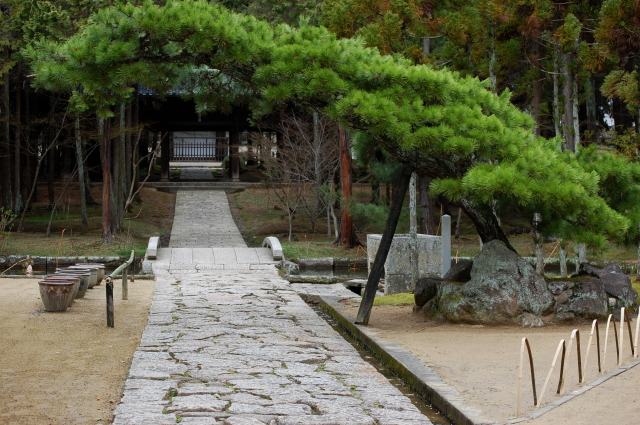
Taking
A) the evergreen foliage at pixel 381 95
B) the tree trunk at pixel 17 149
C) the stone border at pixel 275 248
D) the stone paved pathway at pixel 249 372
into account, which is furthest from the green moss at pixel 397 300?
the tree trunk at pixel 17 149

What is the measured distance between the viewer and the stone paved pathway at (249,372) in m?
5.83

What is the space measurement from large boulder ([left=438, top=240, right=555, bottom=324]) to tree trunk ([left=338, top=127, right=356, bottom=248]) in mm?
12518

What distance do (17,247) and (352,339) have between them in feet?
46.8

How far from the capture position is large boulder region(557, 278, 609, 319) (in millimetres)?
9352

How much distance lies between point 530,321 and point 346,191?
44.4 feet

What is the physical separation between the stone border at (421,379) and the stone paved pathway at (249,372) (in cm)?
25

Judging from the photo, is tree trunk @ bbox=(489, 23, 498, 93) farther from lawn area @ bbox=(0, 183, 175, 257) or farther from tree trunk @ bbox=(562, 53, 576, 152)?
lawn area @ bbox=(0, 183, 175, 257)

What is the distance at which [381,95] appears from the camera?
9352 mm

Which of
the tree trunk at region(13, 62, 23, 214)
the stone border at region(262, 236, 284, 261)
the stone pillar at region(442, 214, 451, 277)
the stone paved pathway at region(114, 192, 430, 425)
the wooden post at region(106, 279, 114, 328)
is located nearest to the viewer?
the stone paved pathway at region(114, 192, 430, 425)

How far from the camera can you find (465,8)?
51.8 feet

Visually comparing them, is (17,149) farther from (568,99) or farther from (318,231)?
(568,99)

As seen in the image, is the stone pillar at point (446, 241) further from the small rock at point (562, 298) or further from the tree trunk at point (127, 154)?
the tree trunk at point (127, 154)

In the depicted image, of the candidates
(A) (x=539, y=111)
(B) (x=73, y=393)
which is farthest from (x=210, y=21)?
(A) (x=539, y=111)

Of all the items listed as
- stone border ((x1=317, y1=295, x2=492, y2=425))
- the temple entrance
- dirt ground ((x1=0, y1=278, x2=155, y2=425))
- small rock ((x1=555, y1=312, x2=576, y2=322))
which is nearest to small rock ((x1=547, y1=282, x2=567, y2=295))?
small rock ((x1=555, y1=312, x2=576, y2=322))
